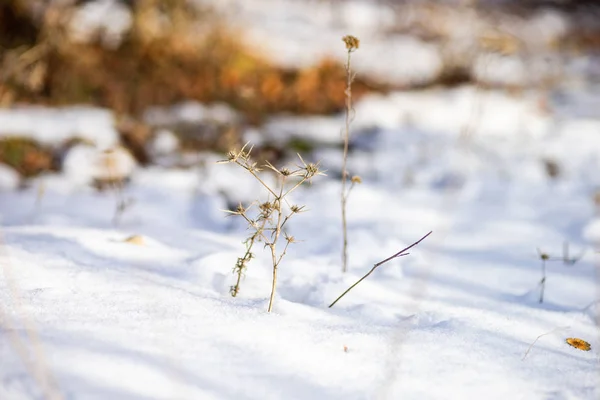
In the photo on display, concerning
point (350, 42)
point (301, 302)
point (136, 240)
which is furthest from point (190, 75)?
point (301, 302)

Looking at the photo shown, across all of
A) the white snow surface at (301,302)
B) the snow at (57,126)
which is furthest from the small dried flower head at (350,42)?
the snow at (57,126)

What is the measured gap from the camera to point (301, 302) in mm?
1646

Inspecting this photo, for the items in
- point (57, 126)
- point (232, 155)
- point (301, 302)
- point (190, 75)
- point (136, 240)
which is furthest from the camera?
point (190, 75)

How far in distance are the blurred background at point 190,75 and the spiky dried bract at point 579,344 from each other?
2.48 meters

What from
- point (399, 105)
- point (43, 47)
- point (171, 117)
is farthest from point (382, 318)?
point (43, 47)

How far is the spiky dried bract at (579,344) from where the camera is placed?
1400mm

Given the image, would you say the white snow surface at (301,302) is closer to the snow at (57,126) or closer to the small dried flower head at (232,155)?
the small dried flower head at (232,155)

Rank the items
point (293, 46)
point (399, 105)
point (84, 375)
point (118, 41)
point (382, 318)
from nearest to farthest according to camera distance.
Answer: point (84, 375)
point (382, 318)
point (399, 105)
point (118, 41)
point (293, 46)

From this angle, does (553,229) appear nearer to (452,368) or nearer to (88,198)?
(452,368)

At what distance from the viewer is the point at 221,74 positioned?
20.1 ft

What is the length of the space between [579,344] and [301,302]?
828 millimetres

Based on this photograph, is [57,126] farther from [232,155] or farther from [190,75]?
[232,155]

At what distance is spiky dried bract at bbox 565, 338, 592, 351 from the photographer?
1.40m

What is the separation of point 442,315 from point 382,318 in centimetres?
19
